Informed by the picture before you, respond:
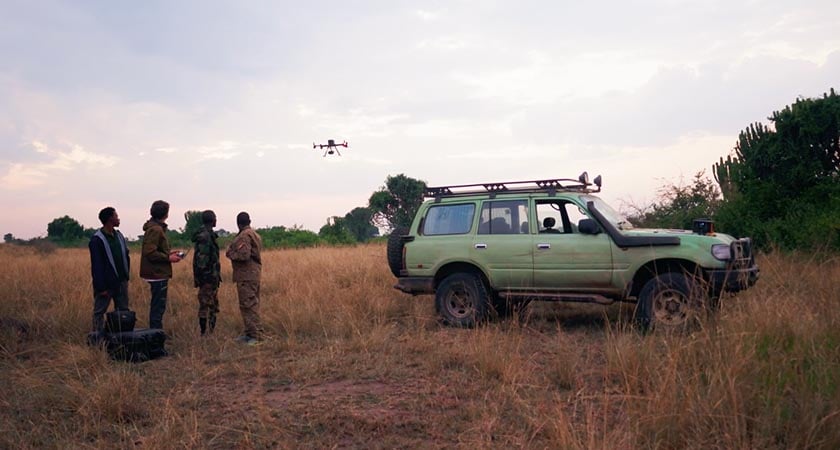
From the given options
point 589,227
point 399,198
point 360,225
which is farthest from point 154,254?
point 360,225

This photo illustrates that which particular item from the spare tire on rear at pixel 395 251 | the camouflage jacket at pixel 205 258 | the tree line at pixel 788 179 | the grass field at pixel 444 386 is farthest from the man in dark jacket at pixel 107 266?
the tree line at pixel 788 179

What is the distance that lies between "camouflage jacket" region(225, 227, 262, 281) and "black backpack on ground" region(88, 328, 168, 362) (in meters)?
1.31

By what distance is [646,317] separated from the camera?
7387 millimetres

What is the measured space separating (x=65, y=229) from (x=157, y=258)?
46524 millimetres

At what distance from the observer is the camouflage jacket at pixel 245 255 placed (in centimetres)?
786

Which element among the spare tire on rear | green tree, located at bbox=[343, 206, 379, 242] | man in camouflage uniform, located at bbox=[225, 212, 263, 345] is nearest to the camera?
man in camouflage uniform, located at bbox=[225, 212, 263, 345]

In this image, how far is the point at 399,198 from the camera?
4494 cm

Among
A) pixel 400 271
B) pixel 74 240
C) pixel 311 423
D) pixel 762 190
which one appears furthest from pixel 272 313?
pixel 74 240

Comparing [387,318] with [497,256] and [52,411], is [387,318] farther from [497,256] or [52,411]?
[52,411]

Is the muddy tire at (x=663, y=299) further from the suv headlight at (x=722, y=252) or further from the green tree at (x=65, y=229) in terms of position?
the green tree at (x=65, y=229)

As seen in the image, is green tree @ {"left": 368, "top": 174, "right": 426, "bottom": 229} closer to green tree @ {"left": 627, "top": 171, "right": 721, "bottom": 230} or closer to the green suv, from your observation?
green tree @ {"left": 627, "top": 171, "right": 721, "bottom": 230}

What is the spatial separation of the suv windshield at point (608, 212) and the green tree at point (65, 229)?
154 feet

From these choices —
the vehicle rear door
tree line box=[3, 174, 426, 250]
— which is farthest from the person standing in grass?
tree line box=[3, 174, 426, 250]

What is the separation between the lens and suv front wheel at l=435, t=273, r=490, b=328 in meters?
8.45
